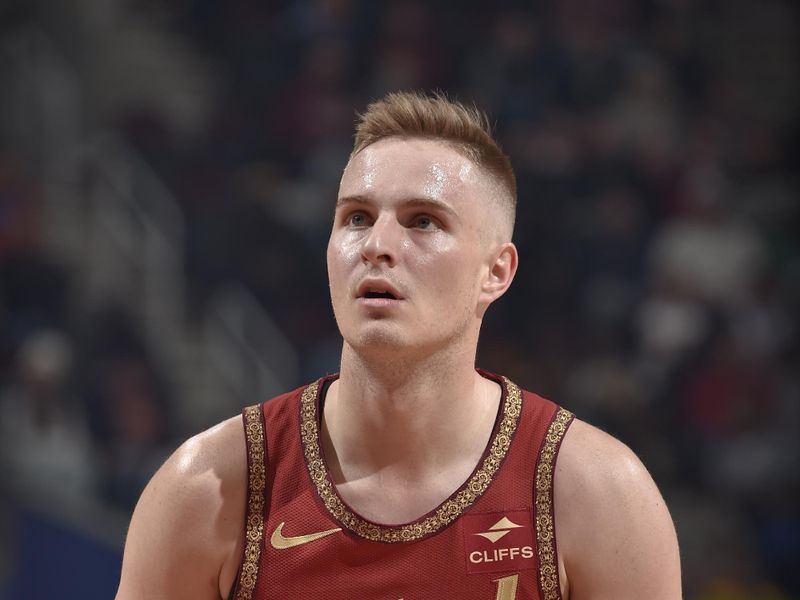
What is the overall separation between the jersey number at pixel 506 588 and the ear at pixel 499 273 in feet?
2.21

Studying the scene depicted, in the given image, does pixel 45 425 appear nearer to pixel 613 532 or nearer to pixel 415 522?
pixel 415 522

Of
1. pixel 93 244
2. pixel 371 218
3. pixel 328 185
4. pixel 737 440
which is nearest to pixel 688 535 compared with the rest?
pixel 737 440

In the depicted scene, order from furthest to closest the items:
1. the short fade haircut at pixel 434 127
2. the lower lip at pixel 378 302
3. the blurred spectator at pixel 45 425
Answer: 1. the blurred spectator at pixel 45 425
2. the short fade haircut at pixel 434 127
3. the lower lip at pixel 378 302

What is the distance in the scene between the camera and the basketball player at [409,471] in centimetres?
261

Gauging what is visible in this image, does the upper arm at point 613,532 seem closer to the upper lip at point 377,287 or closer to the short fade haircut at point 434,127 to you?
the upper lip at point 377,287

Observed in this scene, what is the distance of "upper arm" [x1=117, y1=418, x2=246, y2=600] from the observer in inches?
104

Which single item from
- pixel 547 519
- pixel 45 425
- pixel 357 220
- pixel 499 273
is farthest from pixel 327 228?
pixel 547 519

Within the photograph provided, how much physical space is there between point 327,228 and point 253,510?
17.8ft

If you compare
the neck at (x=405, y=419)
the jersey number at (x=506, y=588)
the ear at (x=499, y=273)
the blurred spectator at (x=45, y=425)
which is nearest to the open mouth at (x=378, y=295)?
the neck at (x=405, y=419)

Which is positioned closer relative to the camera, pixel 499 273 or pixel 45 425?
pixel 499 273

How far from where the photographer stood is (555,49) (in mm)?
8570

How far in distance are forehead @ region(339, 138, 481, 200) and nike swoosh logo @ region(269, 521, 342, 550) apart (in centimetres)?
78

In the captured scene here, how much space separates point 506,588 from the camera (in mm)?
2602

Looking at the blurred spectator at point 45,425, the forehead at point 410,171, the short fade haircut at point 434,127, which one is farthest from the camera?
the blurred spectator at point 45,425
